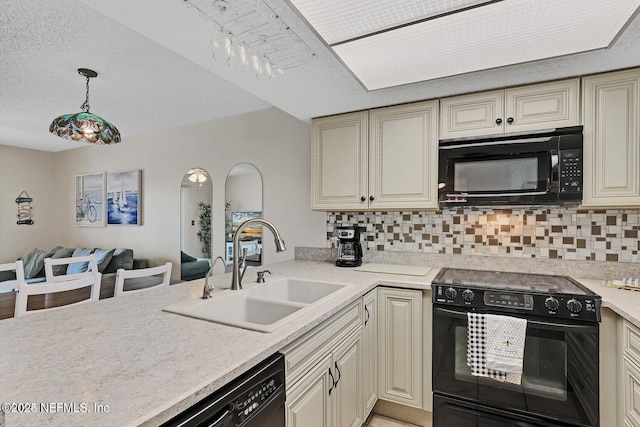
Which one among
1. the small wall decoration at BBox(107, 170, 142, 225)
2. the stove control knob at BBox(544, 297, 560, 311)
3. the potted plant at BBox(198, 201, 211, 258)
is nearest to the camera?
the stove control knob at BBox(544, 297, 560, 311)

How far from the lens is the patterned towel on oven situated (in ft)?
5.42

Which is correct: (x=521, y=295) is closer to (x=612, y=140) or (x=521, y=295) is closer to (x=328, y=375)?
(x=612, y=140)

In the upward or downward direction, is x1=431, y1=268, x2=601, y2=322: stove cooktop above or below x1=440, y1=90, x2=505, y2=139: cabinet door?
below

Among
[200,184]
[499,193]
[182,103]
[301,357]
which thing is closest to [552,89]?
[499,193]

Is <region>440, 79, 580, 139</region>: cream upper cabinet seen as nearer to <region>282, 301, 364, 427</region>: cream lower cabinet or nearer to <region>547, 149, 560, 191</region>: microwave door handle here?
<region>547, 149, 560, 191</region>: microwave door handle

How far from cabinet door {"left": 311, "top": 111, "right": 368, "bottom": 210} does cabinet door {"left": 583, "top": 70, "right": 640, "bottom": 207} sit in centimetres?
130

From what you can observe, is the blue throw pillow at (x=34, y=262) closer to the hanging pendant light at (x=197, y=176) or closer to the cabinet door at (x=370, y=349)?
the hanging pendant light at (x=197, y=176)

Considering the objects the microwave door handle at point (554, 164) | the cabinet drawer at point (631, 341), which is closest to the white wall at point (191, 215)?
the microwave door handle at point (554, 164)

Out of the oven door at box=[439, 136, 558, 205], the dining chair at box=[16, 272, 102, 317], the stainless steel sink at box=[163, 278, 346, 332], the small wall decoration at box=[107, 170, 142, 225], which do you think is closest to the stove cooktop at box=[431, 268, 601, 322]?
the oven door at box=[439, 136, 558, 205]

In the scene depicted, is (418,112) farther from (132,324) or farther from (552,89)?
(132,324)

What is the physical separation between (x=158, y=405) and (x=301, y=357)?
59 cm

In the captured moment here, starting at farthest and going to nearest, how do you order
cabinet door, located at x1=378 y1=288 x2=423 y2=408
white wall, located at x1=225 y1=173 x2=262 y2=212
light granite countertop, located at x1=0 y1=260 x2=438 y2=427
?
1. white wall, located at x1=225 y1=173 x2=262 y2=212
2. cabinet door, located at x1=378 y1=288 x2=423 y2=408
3. light granite countertop, located at x1=0 y1=260 x2=438 y2=427

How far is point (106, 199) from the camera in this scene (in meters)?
4.73

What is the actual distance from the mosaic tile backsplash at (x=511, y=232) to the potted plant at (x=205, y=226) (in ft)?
5.69
